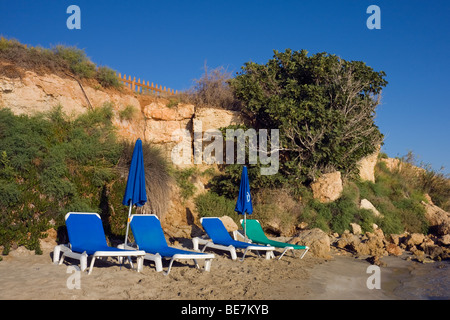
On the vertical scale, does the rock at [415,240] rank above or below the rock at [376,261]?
above

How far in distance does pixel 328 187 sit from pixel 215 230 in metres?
6.97

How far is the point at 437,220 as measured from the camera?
14516 millimetres

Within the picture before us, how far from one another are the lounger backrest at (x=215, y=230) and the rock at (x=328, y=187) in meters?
6.46

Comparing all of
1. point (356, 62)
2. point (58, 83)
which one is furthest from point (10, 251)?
point (356, 62)

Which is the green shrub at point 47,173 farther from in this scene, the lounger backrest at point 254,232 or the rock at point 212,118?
the rock at point 212,118

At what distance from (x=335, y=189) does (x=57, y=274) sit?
36.6 ft

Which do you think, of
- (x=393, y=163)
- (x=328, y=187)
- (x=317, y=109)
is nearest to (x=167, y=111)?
(x=317, y=109)

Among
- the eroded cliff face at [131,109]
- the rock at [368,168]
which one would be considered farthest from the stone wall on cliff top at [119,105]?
the rock at [368,168]

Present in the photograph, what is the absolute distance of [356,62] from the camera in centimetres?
1506

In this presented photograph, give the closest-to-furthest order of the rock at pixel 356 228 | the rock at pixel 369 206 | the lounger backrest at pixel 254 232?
the lounger backrest at pixel 254 232 → the rock at pixel 356 228 → the rock at pixel 369 206

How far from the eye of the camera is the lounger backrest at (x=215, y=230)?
8516 millimetres

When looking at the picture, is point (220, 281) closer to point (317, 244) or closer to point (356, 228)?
point (317, 244)
